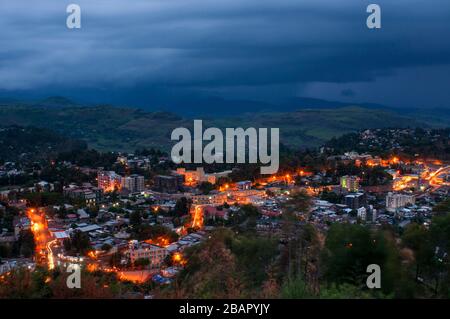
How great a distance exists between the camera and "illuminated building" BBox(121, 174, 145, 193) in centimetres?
2633

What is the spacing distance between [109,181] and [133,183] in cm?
126

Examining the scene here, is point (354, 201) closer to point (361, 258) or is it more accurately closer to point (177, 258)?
point (177, 258)

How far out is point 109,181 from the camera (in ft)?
88.1

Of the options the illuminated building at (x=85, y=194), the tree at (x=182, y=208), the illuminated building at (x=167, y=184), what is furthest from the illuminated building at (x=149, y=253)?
the illuminated building at (x=167, y=184)

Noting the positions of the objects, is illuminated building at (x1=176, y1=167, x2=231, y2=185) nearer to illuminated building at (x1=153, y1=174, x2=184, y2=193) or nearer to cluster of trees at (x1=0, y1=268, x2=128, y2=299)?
illuminated building at (x1=153, y1=174, x2=184, y2=193)

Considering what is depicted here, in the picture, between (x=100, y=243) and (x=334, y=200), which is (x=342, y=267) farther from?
(x=334, y=200)

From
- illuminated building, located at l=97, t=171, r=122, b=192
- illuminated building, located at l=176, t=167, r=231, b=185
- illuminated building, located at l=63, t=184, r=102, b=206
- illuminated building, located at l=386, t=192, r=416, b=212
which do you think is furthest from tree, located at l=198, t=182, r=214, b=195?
illuminated building, located at l=386, t=192, r=416, b=212

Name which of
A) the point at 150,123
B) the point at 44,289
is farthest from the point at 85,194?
the point at 150,123

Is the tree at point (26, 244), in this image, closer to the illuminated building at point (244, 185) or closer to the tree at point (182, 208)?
the tree at point (182, 208)

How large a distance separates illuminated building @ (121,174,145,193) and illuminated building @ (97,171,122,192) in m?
0.25

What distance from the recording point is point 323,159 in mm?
30125

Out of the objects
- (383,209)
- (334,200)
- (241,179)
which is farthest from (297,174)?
(383,209)
